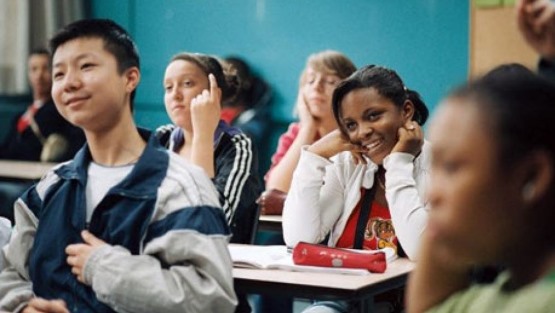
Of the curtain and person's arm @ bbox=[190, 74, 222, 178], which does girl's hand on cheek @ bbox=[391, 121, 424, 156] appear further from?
the curtain

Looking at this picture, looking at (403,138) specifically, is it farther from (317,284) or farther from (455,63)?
(455,63)

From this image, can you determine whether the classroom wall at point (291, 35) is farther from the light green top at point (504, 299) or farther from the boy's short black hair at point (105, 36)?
the light green top at point (504, 299)

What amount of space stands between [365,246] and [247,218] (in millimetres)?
533

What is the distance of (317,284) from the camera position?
7.29 ft

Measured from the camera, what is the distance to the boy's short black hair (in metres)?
2.22

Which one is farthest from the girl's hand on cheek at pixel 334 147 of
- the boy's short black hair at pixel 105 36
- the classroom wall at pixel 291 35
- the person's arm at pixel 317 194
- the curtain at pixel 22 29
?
the curtain at pixel 22 29

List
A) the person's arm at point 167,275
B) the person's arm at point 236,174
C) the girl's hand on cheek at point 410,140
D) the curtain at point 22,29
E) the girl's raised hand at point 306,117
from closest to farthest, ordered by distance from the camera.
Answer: the person's arm at point 167,275 < the girl's hand on cheek at point 410,140 < the person's arm at point 236,174 < the girl's raised hand at point 306,117 < the curtain at point 22,29

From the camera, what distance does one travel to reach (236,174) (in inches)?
123

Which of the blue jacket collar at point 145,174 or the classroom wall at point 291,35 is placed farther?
the classroom wall at point 291,35

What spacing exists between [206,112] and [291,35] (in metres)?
3.19

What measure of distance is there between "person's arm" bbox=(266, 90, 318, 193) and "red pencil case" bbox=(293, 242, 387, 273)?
5.61 ft

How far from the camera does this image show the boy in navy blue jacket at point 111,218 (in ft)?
6.34

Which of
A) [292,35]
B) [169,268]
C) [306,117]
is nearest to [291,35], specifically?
[292,35]

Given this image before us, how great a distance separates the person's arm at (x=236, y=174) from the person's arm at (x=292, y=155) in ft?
3.23
